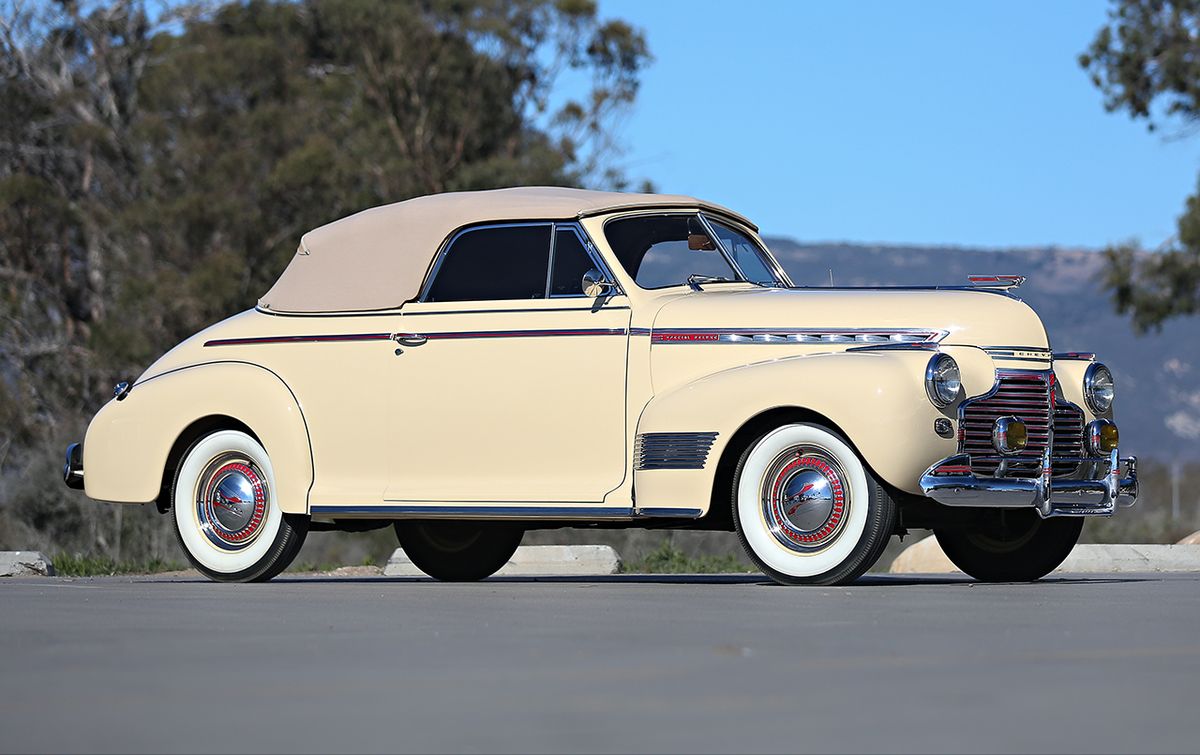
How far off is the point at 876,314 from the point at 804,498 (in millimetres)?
1046

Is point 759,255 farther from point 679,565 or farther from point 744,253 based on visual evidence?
point 679,565

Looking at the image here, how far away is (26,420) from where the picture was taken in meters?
40.9

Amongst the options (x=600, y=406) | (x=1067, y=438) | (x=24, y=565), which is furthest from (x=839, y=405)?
(x=24, y=565)

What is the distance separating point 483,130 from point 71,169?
9504 mm

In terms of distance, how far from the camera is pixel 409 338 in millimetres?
11164

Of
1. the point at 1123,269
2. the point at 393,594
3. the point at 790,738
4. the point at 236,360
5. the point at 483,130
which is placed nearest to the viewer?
the point at 790,738

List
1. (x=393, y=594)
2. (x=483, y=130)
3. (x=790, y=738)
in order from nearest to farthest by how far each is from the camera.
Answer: (x=790, y=738)
(x=393, y=594)
(x=483, y=130)

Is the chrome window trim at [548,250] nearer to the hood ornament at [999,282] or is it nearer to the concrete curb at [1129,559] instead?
the hood ornament at [999,282]

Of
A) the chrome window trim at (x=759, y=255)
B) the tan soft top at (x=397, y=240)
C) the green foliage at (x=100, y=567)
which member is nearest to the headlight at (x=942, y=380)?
the chrome window trim at (x=759, y=255)

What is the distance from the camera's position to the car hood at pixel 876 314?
10.2m

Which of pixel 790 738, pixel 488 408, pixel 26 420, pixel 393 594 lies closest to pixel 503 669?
pixel 790 738

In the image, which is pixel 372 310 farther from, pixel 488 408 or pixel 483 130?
pixel 483 130

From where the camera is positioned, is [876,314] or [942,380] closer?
[942,380]

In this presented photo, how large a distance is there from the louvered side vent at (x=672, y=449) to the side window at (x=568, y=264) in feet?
3.28
